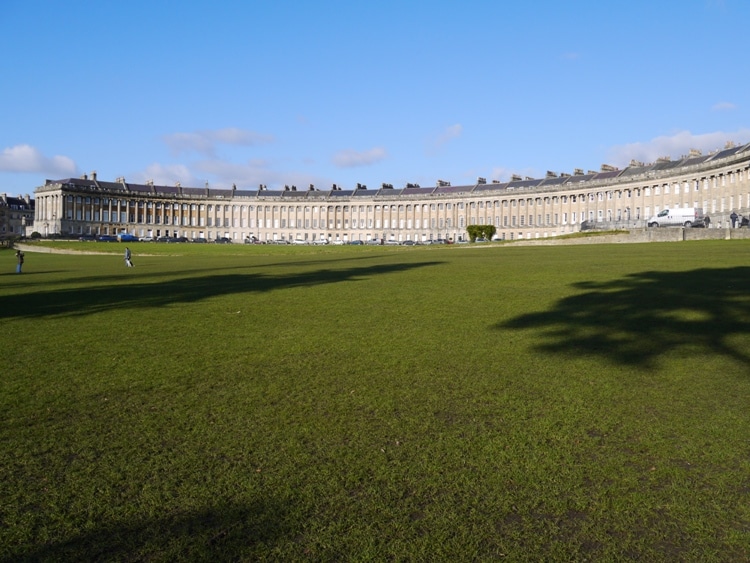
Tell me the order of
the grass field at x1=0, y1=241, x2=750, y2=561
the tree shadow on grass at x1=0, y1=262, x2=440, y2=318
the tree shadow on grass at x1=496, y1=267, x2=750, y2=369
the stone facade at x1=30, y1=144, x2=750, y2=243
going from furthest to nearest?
the stone facade at x1=30, y1=144, x2=750, y2=243, the tree shadow on grass at x1=0, y1=262, x2=440, y2=318, the tree shadow on grass at x1=496, y1=267, x2=750, y2=369, the grass field at x1=0, y1=241, x2=750, y2=561

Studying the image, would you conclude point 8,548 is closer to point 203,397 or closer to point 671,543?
point 203,397

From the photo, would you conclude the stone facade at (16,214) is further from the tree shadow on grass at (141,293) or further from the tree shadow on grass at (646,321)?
the tree shadow on grass at (646,321)

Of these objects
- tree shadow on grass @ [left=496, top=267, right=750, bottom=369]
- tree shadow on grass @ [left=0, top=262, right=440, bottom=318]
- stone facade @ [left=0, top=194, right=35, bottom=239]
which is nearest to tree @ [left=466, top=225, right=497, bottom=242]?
tree shadow on grass @ [left=0, top=262, right=440, bottom=318]

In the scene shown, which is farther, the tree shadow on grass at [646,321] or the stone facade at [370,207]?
the stone facade at [370,207]

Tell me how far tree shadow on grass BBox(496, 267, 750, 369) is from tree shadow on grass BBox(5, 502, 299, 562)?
6784 mm

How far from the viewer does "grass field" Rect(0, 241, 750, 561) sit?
471 centimetres

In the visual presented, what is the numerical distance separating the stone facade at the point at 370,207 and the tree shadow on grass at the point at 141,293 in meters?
87.1

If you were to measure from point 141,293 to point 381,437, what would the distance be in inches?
600

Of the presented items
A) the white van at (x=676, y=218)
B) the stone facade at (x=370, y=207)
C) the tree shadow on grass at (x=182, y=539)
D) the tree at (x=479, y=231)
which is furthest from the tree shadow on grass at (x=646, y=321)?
the stone facade at (x=370, y=207)

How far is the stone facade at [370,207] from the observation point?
109438 mm

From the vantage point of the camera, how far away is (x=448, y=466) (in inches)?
233

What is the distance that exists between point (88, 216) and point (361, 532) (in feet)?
515

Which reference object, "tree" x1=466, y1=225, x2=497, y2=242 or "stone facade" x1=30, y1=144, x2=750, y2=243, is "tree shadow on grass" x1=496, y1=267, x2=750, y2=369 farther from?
"stone facade" x1=30, y1=144, x2=750, y2=243

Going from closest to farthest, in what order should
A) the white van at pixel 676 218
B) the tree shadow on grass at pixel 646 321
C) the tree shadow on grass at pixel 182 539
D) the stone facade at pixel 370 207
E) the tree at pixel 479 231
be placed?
the tree shadow on grass at pixel 182 539 < the tree shadow on grass at pixel 646 321 < the white van at pixel 676 218 < the tree at pixel 479 231 < the stone facade at pixel 370 207
